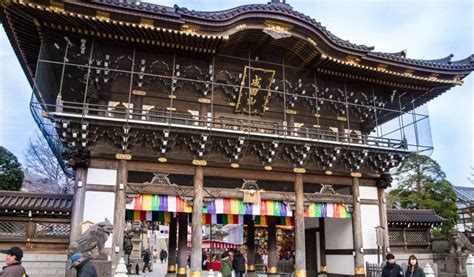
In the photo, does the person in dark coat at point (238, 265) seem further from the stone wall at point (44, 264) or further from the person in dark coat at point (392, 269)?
the person in dark coat at point (392, 269)

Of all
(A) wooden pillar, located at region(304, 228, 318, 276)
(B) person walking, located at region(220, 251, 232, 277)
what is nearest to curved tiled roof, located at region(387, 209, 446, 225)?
(A) wooden pillar, located at region(304, 228, 318, 276)

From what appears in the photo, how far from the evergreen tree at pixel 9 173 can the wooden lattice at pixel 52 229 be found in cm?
974

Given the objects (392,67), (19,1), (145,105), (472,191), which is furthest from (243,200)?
(472,191)

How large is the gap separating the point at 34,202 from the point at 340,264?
11.9m

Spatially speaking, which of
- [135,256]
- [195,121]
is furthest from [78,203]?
[135,256]

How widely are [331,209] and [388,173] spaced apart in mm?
2941

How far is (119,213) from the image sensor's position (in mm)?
11594

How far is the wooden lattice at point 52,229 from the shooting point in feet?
39.2

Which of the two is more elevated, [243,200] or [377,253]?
[243,200]

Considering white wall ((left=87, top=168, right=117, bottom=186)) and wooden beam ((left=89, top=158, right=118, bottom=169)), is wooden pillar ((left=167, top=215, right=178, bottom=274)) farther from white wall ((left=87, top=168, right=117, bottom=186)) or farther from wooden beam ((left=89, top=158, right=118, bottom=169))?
wooden beam ((left=89, top=158, right=118, bottom=169))

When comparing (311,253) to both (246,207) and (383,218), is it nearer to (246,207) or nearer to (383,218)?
(383,218)

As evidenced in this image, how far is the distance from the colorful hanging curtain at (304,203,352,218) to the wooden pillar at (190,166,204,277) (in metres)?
4.14

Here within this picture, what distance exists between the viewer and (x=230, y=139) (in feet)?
41.3

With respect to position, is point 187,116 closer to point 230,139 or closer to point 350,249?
point 230,139
